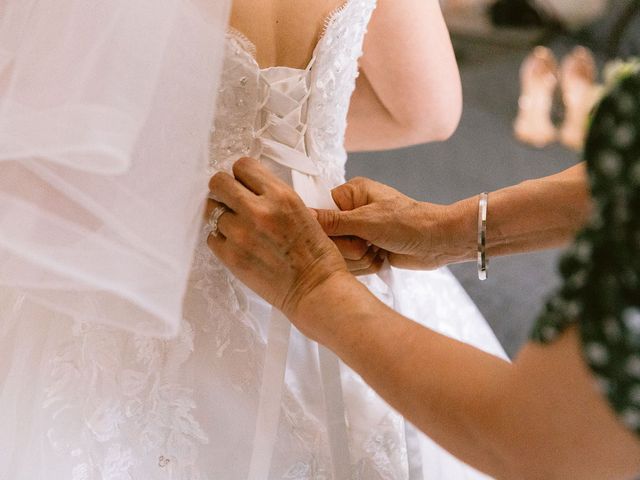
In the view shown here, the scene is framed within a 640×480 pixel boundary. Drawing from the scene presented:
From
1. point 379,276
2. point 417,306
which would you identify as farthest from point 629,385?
point 417,306

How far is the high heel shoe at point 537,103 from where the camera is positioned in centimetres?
271

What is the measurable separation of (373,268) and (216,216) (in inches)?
9.3

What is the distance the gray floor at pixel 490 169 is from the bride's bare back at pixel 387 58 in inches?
30.8

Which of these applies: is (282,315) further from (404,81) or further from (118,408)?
(404,81)

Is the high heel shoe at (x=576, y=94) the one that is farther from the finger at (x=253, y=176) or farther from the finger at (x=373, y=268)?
the finger at (x=253, y=176)

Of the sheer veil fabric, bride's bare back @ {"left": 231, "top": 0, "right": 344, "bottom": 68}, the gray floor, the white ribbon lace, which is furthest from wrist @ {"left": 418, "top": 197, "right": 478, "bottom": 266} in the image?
the gray floor

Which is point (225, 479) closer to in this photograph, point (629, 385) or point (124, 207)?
point (124, 207)

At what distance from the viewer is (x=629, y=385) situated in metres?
0.45

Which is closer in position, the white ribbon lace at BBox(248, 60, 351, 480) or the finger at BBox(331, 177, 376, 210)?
the white ribbon lace at BBox(248, 60, 351, 480)

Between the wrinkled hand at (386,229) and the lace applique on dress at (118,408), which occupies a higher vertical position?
the wrinkled hand at (386,229)

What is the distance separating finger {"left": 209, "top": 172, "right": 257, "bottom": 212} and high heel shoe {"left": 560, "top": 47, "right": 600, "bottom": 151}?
2.25m

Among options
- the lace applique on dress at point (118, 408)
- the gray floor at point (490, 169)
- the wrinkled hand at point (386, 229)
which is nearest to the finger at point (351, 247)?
the wrinkled hand at point (386, 229)

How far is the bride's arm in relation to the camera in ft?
3.01

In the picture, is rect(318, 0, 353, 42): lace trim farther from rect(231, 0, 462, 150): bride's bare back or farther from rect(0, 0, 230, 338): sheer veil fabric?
rect(0, 0, 230, 338): sheer veil fabric
